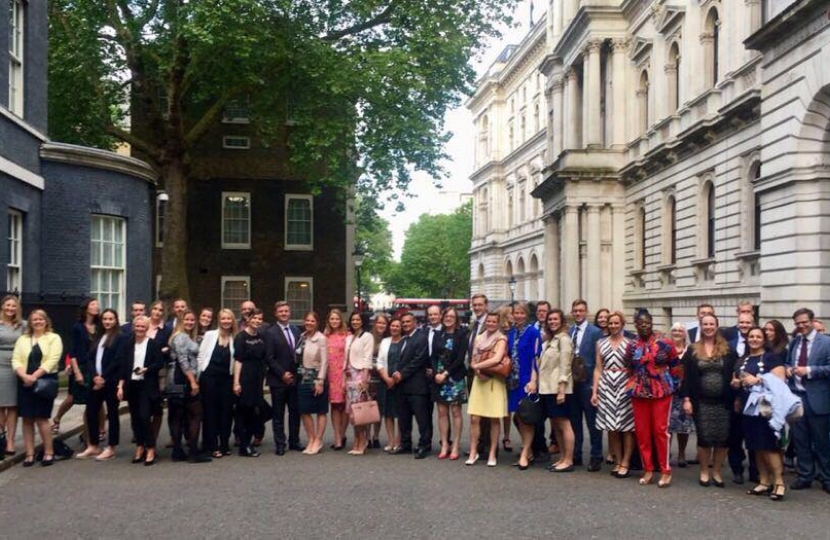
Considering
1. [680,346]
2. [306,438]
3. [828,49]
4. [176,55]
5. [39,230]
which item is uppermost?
[176,55]

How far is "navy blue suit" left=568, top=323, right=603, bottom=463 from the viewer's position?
40.0ft

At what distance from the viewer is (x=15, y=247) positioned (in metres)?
20.8

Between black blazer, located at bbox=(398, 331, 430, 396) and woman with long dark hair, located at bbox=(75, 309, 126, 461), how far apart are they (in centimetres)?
351

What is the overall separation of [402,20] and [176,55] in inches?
260

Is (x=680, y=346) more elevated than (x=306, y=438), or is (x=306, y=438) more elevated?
(x=680, y=346)

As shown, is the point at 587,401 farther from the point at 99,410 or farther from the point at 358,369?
the point at 99,410

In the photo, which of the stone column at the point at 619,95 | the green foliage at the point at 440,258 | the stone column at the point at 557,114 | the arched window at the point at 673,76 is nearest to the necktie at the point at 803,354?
the arched window at the point at 673,76

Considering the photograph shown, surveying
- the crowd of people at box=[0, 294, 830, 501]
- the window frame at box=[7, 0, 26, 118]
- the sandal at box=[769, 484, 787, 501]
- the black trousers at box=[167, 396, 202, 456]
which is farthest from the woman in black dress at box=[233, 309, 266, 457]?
the window frame at box=[7, 0, 26, 118]

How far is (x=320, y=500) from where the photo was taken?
10.0 metres

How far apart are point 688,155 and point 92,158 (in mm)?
20615

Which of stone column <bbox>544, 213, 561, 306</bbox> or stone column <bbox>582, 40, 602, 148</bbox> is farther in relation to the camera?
stone column <bbox>544, 213, 561, 306</bbox>

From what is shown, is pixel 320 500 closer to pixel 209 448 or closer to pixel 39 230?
pixel 209 448

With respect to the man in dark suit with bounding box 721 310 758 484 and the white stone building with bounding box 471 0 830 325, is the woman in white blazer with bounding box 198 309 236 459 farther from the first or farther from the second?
the white stone building with bounding box 471 0 830 325

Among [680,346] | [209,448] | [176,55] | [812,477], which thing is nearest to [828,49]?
[680,346]
